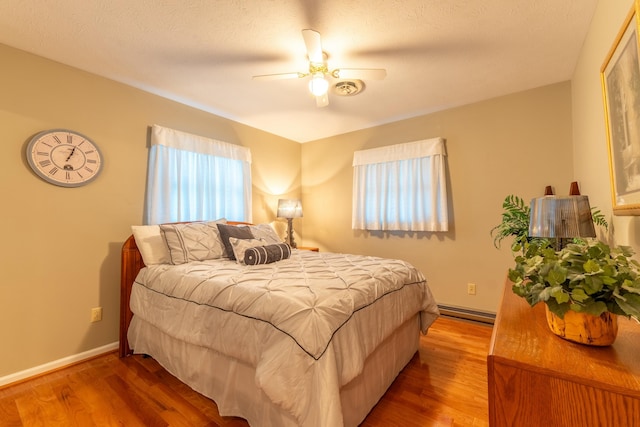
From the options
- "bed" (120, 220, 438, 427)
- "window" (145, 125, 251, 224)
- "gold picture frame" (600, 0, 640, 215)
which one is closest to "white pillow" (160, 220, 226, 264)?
"bed" (120, 220, 438, 427)

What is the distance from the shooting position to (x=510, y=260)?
9.62 ft

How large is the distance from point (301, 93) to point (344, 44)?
0.89m

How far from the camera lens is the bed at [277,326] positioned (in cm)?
120

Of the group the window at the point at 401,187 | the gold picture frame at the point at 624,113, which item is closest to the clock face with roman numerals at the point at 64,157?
the window at the point at 401,187

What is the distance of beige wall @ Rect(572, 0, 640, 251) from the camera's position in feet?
4.48

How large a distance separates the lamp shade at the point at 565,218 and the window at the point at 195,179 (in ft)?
10.0

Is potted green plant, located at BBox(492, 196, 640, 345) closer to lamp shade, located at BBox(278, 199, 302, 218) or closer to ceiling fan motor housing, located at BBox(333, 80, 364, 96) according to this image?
ceiling fan motor housing, located at BBox(333, 80, 364, 96)

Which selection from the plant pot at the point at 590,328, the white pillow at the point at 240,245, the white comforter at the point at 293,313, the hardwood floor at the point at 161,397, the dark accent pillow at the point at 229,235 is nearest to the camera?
the plant pot at the point at 590,328

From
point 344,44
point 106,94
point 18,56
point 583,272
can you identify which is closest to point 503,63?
point 344,44

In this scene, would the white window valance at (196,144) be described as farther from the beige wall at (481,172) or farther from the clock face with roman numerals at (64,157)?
the beige wall at (481,172)

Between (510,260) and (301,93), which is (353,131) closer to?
(301,93)

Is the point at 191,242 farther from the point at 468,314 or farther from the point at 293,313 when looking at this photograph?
the point at 468,314

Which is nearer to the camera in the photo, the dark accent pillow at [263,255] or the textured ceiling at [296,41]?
the textured ceiling at [296,41]

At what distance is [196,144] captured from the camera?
10.2 feet
